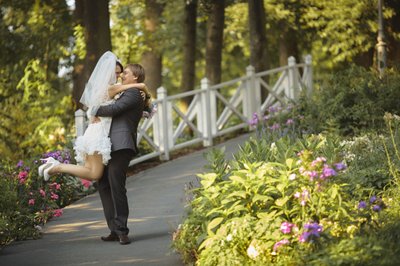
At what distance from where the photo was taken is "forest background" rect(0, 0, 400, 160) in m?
17.1

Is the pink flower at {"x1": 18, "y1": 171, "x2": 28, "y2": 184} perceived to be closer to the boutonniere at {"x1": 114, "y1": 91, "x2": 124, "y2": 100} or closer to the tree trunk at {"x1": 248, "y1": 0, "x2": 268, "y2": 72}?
the boutonniere at {"x1": 114, "y1": 91, "x2": 124, "y2": 100}

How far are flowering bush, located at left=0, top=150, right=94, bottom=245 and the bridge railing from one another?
1.52m

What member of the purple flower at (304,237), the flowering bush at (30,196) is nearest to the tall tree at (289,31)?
the flowering bush at (30,196)

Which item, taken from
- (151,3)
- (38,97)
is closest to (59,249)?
(38,97)

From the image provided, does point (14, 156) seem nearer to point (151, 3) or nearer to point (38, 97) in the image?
point (38, 97)

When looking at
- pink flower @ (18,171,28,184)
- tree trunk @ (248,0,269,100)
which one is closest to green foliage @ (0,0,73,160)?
tree trunk @ (248,0,269,100)

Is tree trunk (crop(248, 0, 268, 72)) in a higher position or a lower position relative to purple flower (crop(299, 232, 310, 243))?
higher

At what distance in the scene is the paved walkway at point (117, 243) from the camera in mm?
8555

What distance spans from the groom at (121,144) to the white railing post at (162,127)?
6.34m

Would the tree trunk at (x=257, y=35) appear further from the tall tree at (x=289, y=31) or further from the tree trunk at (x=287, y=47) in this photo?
the tree trunk at (x=287, y=47)

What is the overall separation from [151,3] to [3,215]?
14414 mm

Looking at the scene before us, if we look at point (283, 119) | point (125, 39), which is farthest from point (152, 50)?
point (283, 119)

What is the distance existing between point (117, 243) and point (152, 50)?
14.8 meters

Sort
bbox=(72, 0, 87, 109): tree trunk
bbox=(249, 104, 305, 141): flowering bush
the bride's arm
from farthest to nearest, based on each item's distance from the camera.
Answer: bbox=(72, 0, 87, 109): tree trunk → bbox=(249, 104, 305, 141): flowering bush → the bride's arm
